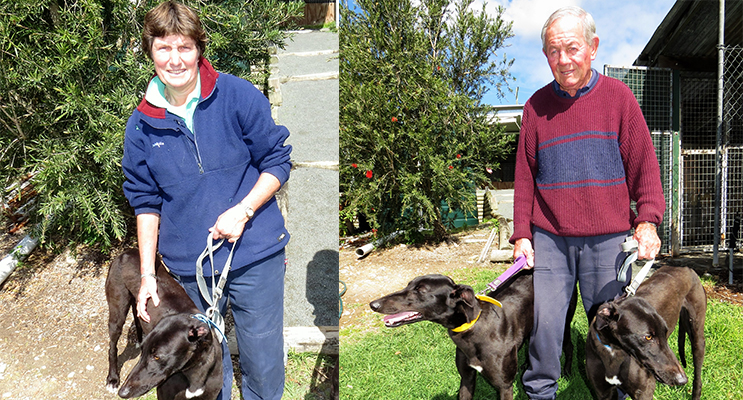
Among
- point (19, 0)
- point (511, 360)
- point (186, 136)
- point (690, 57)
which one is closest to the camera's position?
point (186, 136)

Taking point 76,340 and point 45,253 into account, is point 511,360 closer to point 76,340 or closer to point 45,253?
point 76,340

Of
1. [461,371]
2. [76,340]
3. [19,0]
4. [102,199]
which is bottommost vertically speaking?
[76,340]

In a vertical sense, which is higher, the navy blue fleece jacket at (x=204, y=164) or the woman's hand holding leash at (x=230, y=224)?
the navy blue fleece jacket at (x=204, y=164)

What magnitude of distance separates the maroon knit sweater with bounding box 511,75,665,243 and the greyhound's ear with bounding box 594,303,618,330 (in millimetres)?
335


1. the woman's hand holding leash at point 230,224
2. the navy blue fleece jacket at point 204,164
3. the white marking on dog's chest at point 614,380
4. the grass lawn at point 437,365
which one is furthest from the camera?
the grass lawn at point 437,365

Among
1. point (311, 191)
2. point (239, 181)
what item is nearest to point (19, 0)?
point (311, 191)

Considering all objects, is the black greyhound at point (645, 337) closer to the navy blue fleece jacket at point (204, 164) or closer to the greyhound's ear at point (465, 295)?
the greyhound's ear at point (465, 295)

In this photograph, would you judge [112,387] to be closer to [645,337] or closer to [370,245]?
[645,337]

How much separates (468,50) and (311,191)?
2.94 metres

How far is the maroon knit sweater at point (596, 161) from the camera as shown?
2.03 meters

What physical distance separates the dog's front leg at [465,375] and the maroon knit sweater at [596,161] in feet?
2.91

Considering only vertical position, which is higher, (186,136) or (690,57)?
(690,57)

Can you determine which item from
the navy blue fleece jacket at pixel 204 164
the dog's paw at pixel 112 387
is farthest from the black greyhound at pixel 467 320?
the dog's paw at pixel 112 387

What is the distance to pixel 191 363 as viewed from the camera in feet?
6.31
